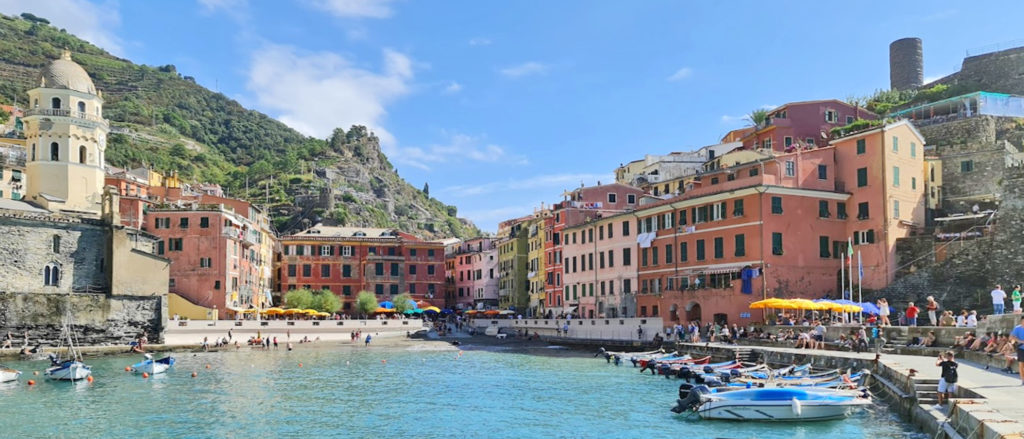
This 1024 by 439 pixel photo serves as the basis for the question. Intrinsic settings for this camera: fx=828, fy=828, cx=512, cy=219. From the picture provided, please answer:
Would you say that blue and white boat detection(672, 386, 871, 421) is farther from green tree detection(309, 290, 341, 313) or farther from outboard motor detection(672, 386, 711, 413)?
green tree detection(309, 290, 341, 313)

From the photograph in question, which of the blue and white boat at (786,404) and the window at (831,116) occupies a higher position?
the window at (831,116)

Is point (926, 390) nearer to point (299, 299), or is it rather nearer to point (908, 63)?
point (299, 299)

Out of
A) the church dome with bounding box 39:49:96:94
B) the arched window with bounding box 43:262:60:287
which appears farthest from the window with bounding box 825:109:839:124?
the church dome with bounding box 39:49:96:94

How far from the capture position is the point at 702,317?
176ft

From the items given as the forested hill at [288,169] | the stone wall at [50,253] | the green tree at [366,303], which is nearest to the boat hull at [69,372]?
the stone wall at [50,253]

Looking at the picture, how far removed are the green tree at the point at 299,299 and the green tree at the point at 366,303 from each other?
512 centimetres

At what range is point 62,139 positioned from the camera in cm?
7169

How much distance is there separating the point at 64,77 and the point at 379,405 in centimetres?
5450

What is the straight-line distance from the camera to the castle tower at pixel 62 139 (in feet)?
231

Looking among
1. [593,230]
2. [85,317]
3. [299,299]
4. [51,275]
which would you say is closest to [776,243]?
[593,230]

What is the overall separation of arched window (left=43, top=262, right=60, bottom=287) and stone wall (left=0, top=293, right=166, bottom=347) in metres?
2.66

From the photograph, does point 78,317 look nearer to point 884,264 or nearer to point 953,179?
point 884,264

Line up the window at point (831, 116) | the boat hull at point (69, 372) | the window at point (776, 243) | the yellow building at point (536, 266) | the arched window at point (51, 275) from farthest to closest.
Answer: the yellow building at point (536, 266) → the window at point (831, 116) → the arched window at point (51, 275) → the window at point (776, 243) → the boat hull at point (69, 372)

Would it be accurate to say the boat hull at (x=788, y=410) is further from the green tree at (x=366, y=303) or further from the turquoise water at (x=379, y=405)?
the green tree at (x=366, y=303)
